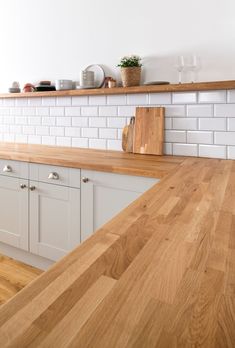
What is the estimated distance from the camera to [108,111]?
2387mm

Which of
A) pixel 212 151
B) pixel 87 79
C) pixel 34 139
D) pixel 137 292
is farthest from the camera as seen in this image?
pixel 34 139

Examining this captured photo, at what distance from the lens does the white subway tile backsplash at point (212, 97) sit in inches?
75.9

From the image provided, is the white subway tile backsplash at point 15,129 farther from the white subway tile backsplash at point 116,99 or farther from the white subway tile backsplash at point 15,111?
the white subway tile backsplash at point 116,99

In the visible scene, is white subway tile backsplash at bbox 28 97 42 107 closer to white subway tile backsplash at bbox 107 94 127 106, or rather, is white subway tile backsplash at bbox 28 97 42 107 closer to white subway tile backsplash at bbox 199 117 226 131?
white subway tile backsplash at bbox 107 94 127 106

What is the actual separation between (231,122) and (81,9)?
159 cm

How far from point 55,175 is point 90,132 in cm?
69

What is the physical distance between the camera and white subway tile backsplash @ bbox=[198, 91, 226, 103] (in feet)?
6.32

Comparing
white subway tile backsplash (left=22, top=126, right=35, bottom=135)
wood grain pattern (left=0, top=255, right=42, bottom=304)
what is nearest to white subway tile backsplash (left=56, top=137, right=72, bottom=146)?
white subway tile backsplash (left=22, top=126, right=35, bottom=135)

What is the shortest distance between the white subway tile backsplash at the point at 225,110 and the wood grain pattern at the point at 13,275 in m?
1.74

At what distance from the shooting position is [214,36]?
192cm

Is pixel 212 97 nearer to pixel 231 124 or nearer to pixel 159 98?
pixel 231 124

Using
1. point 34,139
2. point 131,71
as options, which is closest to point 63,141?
point 34,139

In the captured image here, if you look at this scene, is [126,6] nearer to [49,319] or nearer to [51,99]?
[51,99]

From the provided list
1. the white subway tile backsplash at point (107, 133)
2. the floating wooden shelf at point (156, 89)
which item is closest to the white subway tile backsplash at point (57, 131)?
the floating wooden shelf at point (156, 89)
